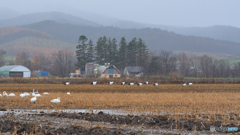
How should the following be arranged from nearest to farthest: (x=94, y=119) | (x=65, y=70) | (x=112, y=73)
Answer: (x=94, y=119), (x=112, y=73), (x=65, y=70)

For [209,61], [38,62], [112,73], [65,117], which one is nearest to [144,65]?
[112,73]

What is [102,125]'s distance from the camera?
41.3 ft

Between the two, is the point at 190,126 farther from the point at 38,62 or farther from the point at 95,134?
the point at 38,62

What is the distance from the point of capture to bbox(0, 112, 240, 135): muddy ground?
11617mm

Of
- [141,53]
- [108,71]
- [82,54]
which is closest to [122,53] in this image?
[141,53]

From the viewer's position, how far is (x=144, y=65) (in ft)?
349

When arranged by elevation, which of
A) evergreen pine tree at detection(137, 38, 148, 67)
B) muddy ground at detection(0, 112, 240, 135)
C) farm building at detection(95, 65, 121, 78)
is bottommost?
muddy ground at detection(0, 112, 240, 135)

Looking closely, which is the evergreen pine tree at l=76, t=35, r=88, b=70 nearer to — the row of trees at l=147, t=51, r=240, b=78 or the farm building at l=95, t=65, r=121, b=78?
the farm building at l=95, t=65, r=121, b=78

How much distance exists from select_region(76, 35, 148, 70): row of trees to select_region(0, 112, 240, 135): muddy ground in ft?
305

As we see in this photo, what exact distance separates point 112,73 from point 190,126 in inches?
3430

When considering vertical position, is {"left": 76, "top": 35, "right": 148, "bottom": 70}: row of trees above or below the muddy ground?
above

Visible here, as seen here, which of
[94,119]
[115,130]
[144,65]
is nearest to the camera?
[115,130]

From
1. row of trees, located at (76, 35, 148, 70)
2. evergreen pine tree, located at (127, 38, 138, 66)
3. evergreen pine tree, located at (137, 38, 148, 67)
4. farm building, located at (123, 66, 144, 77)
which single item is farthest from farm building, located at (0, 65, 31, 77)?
evergreen pine tree, located at (137, 38, 148, 67)

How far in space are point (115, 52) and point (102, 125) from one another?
321ft
